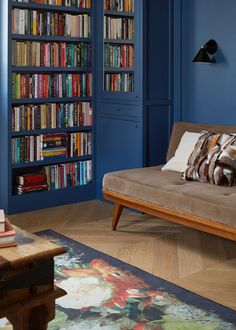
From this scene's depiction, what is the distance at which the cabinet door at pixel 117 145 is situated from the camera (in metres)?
4.34

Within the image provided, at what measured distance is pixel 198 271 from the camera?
3051 mm


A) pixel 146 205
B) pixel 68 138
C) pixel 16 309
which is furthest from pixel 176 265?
pixel 68 138

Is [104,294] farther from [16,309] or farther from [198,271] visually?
[16,309]

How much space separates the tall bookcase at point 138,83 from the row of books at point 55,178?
0.27 m

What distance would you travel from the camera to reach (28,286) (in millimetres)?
1835

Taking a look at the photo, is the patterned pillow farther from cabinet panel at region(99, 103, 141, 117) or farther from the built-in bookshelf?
the built-in bookshelf

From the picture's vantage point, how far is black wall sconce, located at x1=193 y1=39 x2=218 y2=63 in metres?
3.94

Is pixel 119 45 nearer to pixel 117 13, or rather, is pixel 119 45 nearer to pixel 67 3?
pixel 117 13

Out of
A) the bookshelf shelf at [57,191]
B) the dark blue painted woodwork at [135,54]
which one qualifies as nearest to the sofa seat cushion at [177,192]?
the dark blue painted woodwork at [135,54]

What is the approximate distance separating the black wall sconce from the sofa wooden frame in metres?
1.17

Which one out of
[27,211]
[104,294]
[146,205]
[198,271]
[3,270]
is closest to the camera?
[3,270]

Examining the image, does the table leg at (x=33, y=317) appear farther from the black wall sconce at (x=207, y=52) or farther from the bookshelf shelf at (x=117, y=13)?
the bookshelf shelf at (x=117, y=13)

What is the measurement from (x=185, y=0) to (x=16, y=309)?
3.17 metres

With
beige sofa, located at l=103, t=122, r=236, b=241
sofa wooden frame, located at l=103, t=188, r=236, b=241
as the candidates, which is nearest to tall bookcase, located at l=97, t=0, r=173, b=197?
beige sofa, located at l=103, t=122, r=236, b=241
